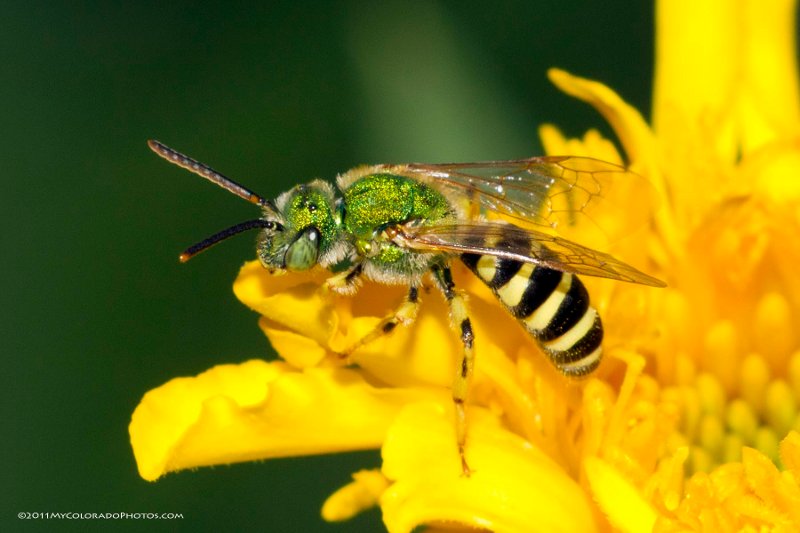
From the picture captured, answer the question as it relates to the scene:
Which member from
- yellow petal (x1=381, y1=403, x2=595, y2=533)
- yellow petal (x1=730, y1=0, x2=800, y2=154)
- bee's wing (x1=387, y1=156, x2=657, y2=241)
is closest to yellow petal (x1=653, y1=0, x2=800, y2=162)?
yellow petal (x1=730, y1=0, x2=800, y2=154)

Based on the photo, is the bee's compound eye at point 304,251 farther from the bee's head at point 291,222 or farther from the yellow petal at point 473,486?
the yellow petal at point 473,486

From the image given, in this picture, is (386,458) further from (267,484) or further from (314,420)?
(267,484)

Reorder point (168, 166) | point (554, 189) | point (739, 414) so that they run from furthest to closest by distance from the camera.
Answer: point (168, 166) < point (739, 414) < point (554, 189)

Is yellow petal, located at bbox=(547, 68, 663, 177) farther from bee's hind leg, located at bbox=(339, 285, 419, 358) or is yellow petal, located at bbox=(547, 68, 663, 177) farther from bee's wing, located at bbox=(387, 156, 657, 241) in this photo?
bee's hind leg, located at bbox=(339, 285, 419, 358)

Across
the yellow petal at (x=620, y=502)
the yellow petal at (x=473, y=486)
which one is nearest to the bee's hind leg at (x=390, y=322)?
the yellow petal at (x=473, y=486)

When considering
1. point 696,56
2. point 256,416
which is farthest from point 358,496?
point 696,56

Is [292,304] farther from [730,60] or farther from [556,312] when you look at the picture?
[730,60]

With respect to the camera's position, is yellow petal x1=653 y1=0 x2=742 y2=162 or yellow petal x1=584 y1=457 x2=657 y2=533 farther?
yellow petal x1=653 y1=0 x2=742 y2=162

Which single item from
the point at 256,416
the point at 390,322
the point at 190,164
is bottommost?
the point at 256,416

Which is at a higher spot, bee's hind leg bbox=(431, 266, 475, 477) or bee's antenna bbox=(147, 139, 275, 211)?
bee's antenna bbox=(147, 139, 275, 211)
